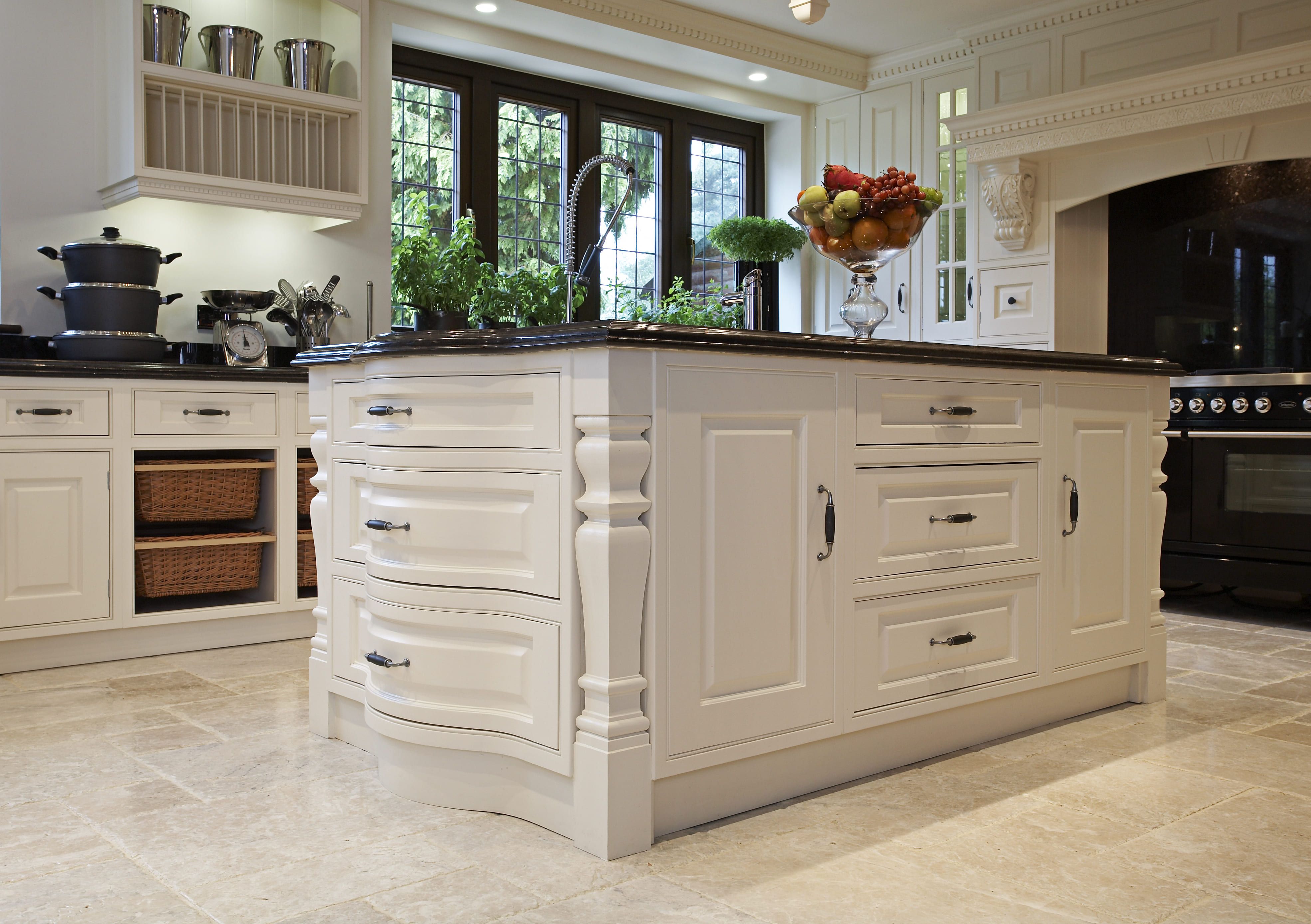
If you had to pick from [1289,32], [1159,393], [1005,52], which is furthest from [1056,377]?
[1005,52]

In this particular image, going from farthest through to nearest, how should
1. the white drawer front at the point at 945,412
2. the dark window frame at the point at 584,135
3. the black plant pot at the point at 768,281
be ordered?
1. the black plant pot at the point at 768,281
2. the dark window frame at the point at 584,135
3. the white drawer front at the point at 945,412

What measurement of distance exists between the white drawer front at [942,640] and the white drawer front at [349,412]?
3.56 ft

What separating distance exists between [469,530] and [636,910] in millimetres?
725

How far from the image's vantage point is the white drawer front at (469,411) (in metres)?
1.91

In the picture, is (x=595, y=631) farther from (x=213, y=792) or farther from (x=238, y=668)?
(x=238, y=668)

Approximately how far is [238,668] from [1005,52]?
4.37m

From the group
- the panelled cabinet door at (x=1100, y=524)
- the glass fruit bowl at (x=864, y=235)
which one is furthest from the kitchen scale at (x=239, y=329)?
the panelled cabinet door at (x=1100, y=524)

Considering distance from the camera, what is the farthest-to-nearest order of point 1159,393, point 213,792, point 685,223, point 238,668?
point 685,223 → point 238,668 → point 1159,393 → point 213,792

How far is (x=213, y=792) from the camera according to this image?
216cm

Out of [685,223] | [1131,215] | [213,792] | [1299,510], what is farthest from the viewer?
[685,223]

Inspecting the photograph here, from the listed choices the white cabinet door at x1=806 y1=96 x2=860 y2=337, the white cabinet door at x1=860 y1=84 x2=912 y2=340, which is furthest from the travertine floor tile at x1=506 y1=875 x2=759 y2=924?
the white cabinet door at x1=806 y1=96 x2=860 y2=337

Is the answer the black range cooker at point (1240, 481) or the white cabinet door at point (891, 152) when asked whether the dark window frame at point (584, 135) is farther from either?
the black range cooker at point (1240, 481)

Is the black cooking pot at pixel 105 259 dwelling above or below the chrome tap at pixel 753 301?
above

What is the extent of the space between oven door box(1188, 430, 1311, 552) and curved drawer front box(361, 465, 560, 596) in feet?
11.0
